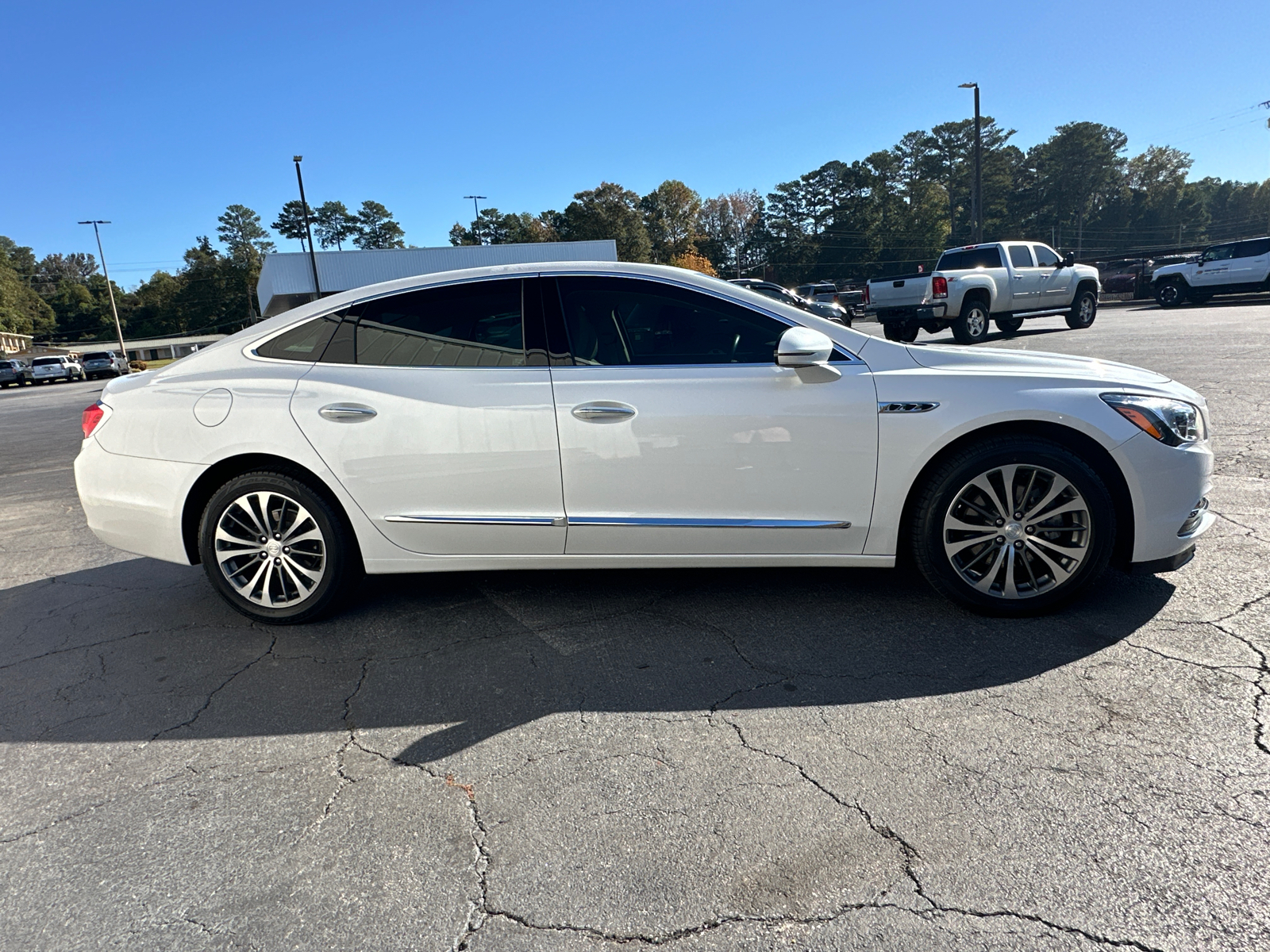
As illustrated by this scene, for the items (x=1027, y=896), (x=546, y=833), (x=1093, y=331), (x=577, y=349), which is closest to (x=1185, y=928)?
(x=1027, y=896)

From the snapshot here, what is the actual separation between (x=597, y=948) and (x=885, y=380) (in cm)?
251

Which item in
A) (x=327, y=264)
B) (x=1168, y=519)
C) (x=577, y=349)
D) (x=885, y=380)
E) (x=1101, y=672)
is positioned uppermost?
(x=327, y=264)

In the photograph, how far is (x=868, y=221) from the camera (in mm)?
93750

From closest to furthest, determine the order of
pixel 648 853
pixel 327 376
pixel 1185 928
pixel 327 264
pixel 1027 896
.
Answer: pixel 1185 928 → pixel 1027 896 → pixel 648 853 → pixel 327 376 → pixel 327 264

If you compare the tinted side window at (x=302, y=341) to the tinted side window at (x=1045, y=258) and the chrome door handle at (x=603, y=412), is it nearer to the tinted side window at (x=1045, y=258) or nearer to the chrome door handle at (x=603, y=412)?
the chrome door handle at (x=603, y=412)

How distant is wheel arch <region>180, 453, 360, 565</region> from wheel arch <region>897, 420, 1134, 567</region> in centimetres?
264

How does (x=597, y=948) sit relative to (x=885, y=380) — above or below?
below

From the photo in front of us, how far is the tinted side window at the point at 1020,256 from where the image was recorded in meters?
17.4

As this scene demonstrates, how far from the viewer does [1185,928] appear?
1.79 m

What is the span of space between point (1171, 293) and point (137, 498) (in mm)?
28778

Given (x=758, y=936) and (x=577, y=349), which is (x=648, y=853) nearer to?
(x=758, y=936)

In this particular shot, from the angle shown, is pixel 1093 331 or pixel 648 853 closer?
pixel 648 853

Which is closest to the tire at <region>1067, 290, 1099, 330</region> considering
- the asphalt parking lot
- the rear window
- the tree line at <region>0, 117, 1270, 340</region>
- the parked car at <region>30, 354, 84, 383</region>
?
the rear window

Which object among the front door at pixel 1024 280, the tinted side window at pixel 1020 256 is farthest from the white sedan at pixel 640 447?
the tinted side window at pixel 1020 256
